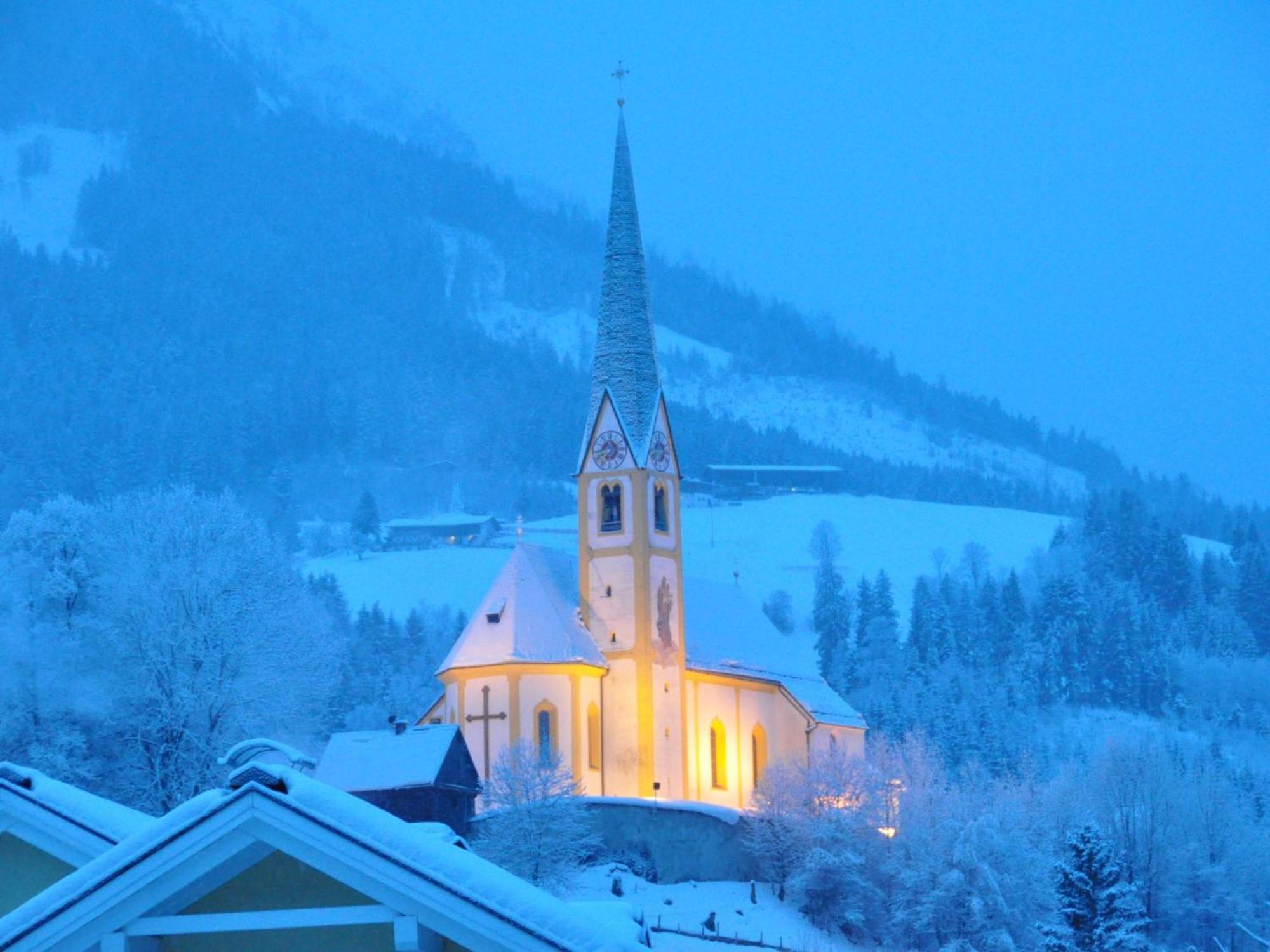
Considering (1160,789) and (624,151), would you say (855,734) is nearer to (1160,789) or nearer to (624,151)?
(1160,789)

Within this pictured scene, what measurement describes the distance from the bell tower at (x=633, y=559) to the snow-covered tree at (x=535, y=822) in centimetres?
746

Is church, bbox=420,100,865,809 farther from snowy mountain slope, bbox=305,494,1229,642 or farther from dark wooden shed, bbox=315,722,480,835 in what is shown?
snowy mountain slope, bbox=305,494,1229,642

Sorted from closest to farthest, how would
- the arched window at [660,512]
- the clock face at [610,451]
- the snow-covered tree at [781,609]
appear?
1. the clock face at [610,451]
2. the arched window at [660,512]
3. the snow-covered tree at [781,609]

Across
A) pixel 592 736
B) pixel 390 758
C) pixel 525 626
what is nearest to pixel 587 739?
pixel 592 736

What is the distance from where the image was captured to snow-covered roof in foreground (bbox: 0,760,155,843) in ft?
41.1

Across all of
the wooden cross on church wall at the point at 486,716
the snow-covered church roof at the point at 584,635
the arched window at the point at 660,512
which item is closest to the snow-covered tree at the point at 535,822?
the wooden cross on church wall at the point at 486,716

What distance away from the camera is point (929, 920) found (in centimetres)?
5950

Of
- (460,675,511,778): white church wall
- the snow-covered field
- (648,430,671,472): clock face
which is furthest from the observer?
the snow-covered field

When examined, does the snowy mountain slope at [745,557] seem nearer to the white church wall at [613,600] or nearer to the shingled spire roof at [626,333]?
the shingled spire roof at [626,333]

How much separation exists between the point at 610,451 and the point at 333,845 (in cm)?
6202

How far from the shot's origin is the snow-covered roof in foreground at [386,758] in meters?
55.2

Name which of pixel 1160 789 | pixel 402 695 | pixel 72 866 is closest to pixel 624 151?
pixel 1160 789

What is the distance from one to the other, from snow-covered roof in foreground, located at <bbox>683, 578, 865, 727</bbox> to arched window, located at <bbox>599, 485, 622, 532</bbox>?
569cm

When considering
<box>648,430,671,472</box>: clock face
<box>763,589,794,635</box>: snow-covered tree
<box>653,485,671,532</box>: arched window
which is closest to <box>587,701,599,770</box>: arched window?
<box>653,485,671,532</box>: arched window
